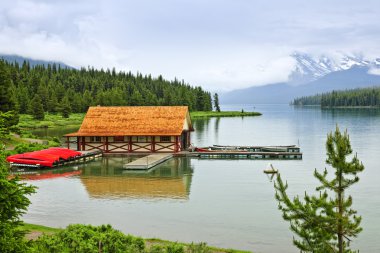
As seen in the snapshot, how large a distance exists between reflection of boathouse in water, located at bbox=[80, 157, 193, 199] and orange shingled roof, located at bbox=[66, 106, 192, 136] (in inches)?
238

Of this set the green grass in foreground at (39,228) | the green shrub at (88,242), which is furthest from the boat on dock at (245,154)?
the green shrub at (88,242)

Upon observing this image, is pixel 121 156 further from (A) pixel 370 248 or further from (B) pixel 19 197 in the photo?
(B) pixel 19 197

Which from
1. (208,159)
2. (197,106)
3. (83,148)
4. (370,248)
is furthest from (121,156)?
(197,106)

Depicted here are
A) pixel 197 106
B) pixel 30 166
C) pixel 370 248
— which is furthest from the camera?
pixel 197 106

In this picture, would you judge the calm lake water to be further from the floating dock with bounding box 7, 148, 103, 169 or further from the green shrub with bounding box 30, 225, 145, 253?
the green shrub with bounding box 30, 225, 145, 253

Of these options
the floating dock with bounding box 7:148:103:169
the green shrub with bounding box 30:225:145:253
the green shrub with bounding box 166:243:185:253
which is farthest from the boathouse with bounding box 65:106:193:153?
the green shrub with bounding box 166:243:185:253

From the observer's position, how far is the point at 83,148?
57.1 m

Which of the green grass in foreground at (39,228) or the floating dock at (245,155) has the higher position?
the floating dock at (245,155)

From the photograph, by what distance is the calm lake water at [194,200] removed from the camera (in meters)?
24.1

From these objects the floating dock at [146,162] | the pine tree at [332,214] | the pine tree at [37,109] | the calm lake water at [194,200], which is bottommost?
the calm lake water at [194,200]

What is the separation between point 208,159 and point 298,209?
38.2 meters

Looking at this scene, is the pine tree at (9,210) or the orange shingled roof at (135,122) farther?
the orange shingled roof at (135,122)

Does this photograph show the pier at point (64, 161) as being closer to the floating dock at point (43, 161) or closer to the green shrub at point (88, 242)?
the floating dock at point (43, 161)

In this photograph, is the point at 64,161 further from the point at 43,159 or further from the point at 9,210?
the point at 9,210
